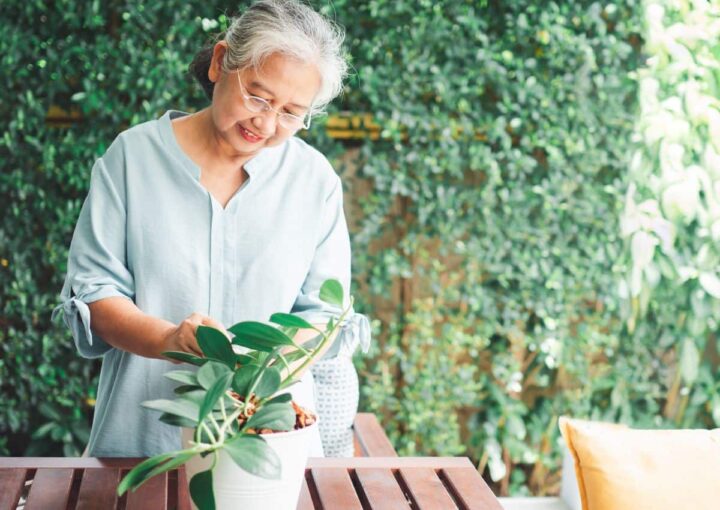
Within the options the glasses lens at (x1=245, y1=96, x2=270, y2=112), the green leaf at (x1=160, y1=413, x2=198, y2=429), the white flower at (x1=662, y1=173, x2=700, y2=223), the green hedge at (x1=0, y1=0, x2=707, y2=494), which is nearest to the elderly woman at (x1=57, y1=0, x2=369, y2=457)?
the glasses lens at (x1=245, y1=96, x2=270, y2=112)

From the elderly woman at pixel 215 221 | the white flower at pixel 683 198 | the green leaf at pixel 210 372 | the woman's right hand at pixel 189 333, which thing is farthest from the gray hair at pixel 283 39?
the white flower at pixel 683 198

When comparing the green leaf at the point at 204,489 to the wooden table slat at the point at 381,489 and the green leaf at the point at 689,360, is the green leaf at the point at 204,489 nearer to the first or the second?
the wooden table slat at the point at 381,489

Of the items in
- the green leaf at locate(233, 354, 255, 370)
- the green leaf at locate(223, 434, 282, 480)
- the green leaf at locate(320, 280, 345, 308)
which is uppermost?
the green leaf at locate(320, 280, 345, 308)

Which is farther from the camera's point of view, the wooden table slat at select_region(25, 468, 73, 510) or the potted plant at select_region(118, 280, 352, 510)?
the wooden table slat at select_region(25, 468, 73, 510)

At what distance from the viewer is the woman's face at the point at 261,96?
1.50 meters

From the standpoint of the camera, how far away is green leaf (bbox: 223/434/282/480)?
98 cm

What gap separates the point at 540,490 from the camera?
3.17m

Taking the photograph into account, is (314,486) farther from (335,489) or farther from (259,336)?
(259,336)

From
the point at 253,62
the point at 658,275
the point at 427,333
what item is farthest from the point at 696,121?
the point at 253,62

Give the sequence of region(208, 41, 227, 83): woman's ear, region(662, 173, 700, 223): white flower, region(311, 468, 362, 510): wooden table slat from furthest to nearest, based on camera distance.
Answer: region(662, 173, 700, 223): white flower → region(208, 41, 227, 83): woman's ear → region(311, 468, 362, 510): wooden table slat

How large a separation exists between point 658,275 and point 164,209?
1.84m

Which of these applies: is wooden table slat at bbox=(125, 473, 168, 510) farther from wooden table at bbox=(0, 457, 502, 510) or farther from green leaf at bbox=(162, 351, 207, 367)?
green leaf at bbox=(162, 351, 207, 367)

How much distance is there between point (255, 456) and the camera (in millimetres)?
991

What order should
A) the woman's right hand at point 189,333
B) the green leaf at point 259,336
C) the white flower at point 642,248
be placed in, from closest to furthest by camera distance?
the green leaf at point 259,336, the woman's right hand at point 189,333, the white flower at point 642,248
